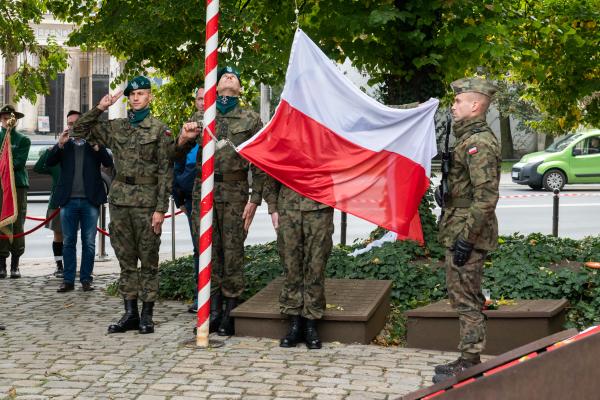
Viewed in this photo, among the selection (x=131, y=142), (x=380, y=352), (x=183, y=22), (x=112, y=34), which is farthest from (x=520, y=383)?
(x=112, y=34)

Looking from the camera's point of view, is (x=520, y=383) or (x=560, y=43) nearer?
(x=520, y=383)

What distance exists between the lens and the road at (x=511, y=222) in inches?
715

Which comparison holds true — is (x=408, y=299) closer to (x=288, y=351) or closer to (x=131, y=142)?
(x=288, y=351)

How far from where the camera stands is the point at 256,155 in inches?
326

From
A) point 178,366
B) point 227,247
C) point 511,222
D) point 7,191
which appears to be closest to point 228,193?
point 227,247

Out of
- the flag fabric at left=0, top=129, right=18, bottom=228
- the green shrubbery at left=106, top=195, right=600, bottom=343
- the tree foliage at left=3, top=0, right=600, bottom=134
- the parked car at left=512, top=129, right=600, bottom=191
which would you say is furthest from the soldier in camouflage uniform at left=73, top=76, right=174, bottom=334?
the parked car at left=512, top=129, right=600, bottom=191

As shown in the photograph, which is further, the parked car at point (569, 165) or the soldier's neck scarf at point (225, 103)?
the parked car at point (569, 165)

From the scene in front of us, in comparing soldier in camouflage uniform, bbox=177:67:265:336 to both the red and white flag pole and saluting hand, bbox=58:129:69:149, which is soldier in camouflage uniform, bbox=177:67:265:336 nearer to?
the red and white flag pole

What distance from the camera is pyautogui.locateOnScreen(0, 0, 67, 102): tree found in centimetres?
1338

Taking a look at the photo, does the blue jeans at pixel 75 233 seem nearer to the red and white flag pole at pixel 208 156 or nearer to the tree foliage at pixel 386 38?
the tree foliage at pixel 386 38

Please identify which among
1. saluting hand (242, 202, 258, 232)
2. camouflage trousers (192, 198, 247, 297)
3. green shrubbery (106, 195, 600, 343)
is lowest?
green shrubbery (106, 195, 600, 343)

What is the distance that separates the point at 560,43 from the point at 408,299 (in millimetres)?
4691

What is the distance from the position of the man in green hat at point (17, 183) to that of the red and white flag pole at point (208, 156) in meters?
4.63

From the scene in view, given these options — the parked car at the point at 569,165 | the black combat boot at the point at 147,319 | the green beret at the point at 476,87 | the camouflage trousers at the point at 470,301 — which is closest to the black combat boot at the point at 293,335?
the black combat boot at the point at 147,319
